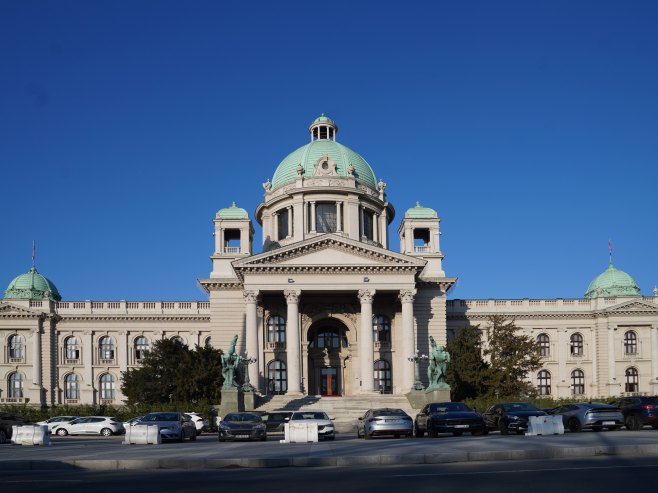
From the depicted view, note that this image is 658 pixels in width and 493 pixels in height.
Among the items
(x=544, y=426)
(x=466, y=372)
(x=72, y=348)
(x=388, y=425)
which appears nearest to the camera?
(x=544, y=426)

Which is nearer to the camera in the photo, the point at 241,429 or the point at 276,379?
the point at 241,429

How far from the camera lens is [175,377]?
198ft

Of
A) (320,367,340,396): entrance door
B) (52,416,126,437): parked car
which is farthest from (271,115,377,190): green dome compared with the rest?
(52,416,126,437): parked car

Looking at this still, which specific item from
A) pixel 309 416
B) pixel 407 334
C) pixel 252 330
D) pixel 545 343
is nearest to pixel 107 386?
pixel 252 330

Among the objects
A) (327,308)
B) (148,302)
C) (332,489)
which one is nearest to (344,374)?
(327,308)

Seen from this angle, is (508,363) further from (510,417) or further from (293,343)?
(510,417)

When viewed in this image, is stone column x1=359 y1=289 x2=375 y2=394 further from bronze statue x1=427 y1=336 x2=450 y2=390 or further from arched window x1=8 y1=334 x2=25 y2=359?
arched window x1=8 y1=334 x2=25 y2=359

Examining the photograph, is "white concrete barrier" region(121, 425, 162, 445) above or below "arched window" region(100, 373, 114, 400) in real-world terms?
above

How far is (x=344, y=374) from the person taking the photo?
69875 mm

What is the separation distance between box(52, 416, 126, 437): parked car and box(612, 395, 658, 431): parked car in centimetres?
2648

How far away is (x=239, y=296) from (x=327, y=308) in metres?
7.57

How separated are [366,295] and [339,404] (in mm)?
9358

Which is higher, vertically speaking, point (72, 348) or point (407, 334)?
point (407, 334)

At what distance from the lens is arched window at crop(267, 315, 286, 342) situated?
69.4m
